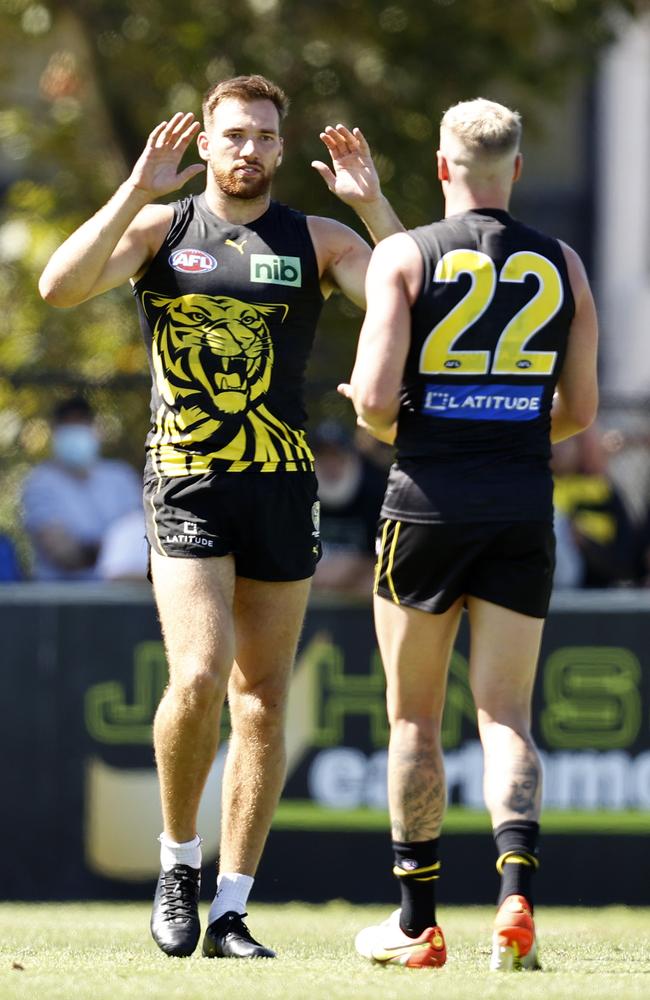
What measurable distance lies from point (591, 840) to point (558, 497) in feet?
7.93

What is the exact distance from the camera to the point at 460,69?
12.3 m

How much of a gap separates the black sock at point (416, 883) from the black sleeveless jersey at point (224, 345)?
4.07 feet

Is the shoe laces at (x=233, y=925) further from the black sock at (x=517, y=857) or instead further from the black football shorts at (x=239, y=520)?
the black football shorts at (x=239, y=520)

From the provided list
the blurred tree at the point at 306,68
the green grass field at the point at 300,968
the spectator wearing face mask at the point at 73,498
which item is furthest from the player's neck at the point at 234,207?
the blurred tree at the point at 306,68

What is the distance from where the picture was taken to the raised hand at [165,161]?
17.9 ft

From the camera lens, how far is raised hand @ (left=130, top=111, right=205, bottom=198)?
214 inches

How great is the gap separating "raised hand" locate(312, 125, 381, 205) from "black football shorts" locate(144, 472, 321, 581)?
92 centimetres

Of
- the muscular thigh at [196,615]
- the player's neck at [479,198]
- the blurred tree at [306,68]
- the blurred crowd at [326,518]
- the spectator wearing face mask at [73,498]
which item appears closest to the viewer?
the player's neck at [479,198]

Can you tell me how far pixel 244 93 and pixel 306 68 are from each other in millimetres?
6944

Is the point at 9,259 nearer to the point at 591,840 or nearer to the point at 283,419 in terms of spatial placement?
the point at 591,840

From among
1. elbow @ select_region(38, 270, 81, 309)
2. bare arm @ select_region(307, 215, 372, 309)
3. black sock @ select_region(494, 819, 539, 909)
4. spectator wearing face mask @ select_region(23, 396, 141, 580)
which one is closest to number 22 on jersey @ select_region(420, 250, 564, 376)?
bare arm @ select_region(307, 215, 372, 309)

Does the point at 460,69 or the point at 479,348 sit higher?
the point at 460,69

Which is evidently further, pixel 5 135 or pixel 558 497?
pixel 5 135

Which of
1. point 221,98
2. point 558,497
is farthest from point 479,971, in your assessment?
point 558,497
